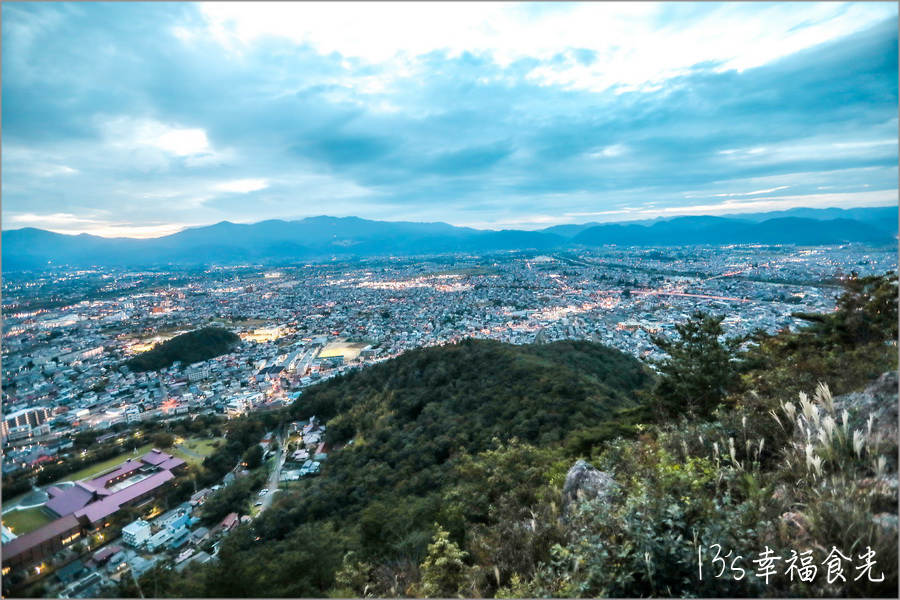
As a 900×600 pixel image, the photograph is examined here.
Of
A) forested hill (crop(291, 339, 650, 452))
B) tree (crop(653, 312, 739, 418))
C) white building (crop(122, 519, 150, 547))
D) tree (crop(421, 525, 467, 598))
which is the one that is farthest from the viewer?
forested hill (crop(291, 339, 650, 452))

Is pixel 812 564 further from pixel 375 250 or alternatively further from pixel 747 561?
pixel 375 250

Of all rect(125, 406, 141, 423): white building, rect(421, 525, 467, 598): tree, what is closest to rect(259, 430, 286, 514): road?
rect(125, 406, 141, 423): white building

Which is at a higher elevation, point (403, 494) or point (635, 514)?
point (635, 514)

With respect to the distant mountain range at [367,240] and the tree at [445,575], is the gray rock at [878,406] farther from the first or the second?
the distant mountain range at [367,240]

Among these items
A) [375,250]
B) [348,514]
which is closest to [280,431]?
[348,514]

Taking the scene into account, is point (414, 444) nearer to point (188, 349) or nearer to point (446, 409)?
point (446, 409)

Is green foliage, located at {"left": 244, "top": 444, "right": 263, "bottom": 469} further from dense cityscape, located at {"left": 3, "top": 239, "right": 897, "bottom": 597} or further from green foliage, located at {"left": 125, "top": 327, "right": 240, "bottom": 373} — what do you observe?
green foliage, located at {"left": 125, "top": 327, "right": 240, "bottom": 373}
